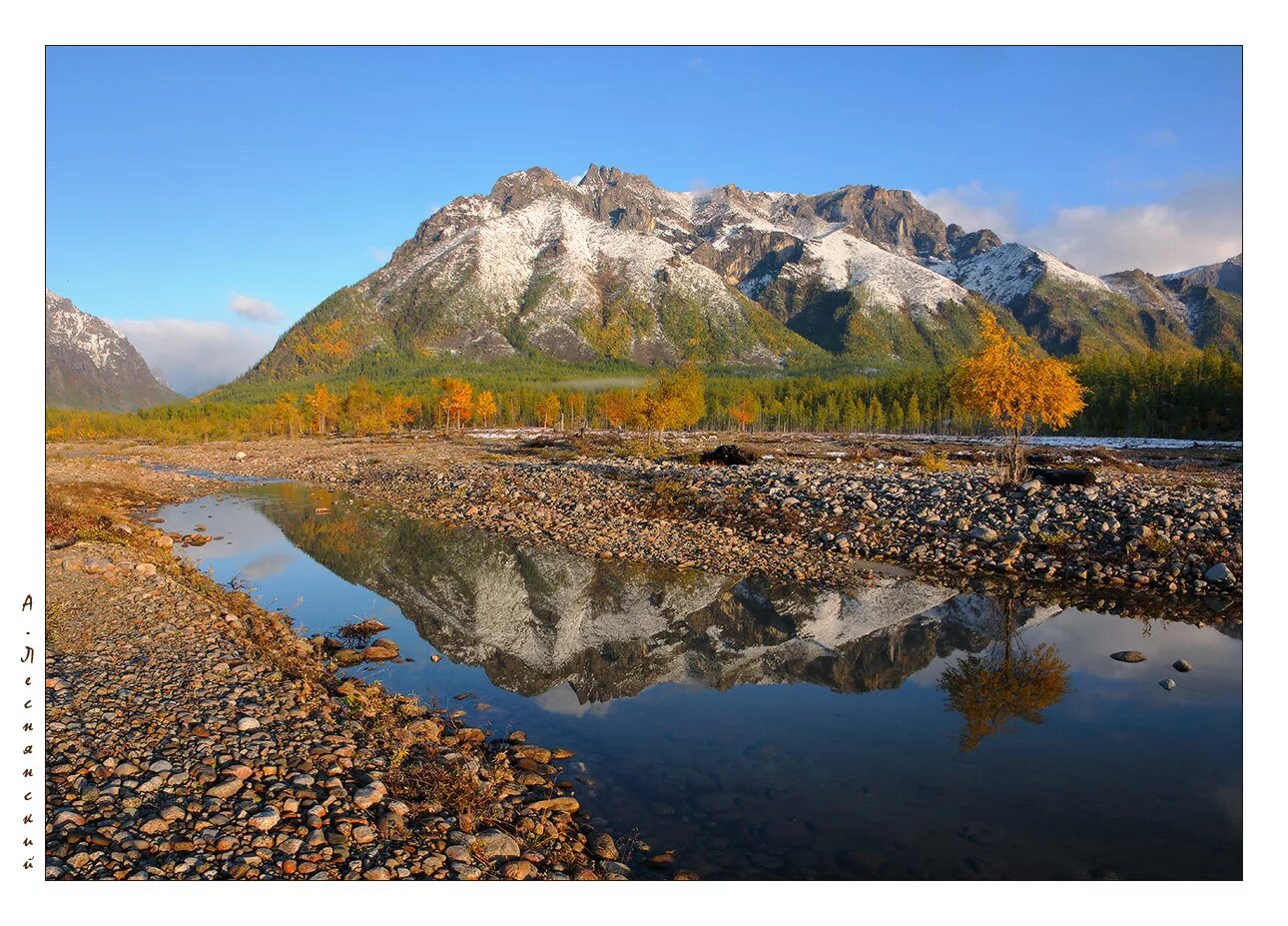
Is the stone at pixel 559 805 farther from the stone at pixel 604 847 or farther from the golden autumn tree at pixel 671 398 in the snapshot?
the golden autumn tree at pixel 671 398

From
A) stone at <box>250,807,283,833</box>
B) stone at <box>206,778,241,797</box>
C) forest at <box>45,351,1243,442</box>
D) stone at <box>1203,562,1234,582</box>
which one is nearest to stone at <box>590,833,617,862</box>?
stone at <box>250,807,283,833</box>

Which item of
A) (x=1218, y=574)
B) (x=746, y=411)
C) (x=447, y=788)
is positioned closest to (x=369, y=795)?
(x=447, y=788)

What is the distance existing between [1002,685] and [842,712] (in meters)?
3.16

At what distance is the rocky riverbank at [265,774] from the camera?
5.45 m

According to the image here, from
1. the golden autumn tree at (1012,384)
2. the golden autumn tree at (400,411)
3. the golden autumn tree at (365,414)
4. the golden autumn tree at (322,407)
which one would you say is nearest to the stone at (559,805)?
the golden autumn tree at (1012,384)

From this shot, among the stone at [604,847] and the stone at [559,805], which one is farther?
the stone at [559,805]

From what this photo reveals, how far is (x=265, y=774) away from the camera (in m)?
6.69

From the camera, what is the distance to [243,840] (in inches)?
218

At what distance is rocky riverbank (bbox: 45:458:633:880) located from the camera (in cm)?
545

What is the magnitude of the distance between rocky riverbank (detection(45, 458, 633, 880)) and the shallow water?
89 cm

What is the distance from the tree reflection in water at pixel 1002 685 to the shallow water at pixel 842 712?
55mm

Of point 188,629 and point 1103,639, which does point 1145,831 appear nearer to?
point 1103,639

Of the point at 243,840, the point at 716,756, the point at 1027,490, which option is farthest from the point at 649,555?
the point at 243,840
